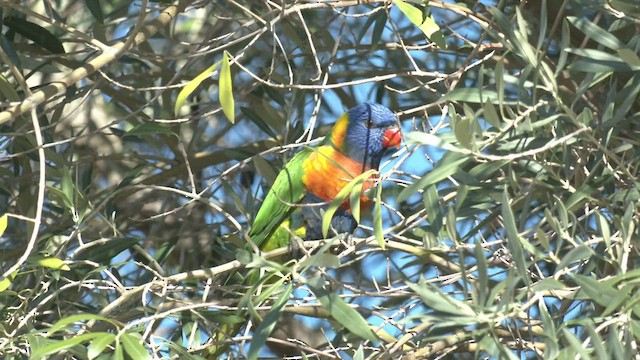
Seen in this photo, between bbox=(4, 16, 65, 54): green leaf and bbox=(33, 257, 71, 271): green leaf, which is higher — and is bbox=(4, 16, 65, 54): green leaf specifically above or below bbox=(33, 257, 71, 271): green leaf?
above

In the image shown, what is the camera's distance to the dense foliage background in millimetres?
1521

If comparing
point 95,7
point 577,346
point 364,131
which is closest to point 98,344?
point 577,346

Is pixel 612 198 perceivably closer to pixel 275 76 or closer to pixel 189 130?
pixel 275 76

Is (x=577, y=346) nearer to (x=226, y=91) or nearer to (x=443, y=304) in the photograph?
(x=443, y=304)

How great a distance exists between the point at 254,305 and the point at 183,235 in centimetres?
140

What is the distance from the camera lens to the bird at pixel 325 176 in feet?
9.39

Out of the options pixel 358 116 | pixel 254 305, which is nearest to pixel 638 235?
pixel 254 305

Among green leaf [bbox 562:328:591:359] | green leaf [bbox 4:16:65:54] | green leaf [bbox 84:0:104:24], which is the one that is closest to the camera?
green leaf [bbox 562:328:591:359]

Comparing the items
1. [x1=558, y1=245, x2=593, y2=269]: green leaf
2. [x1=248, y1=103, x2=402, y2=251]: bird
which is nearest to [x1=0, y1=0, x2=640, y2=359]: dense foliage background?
[x1=558, y1=245, x2=593, y2=269]: green leaf

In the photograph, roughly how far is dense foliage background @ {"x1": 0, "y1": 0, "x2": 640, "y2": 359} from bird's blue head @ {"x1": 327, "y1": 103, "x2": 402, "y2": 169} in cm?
8

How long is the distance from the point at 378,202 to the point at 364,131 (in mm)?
1385

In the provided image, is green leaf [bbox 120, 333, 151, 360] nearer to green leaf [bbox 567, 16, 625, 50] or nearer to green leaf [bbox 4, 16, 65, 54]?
green leaf [bbox 567, 16, 625, 50]

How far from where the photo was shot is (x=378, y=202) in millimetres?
1683

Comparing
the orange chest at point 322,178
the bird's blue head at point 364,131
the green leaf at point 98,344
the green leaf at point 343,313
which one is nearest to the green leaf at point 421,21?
the green leaf at point 343,313
